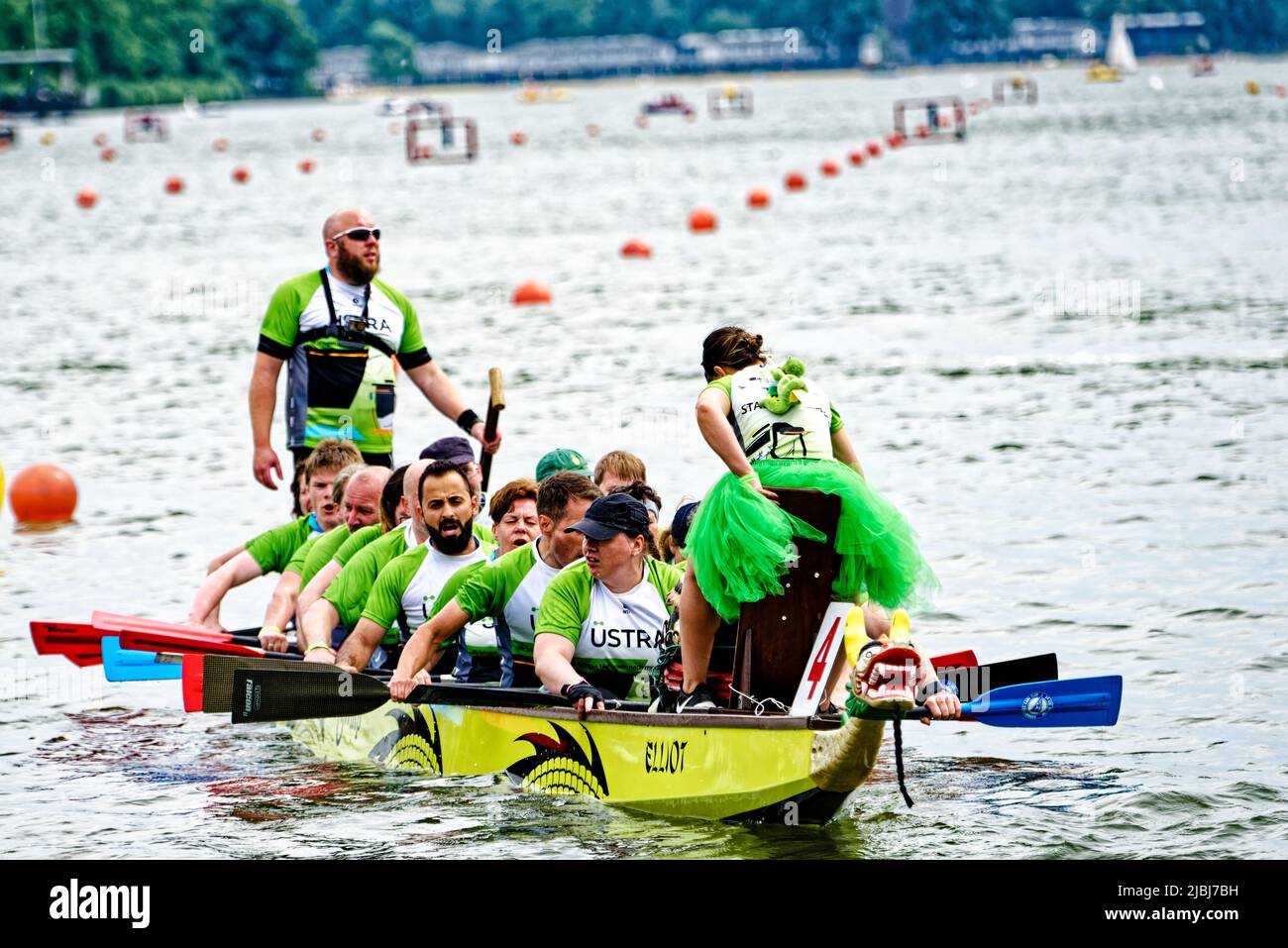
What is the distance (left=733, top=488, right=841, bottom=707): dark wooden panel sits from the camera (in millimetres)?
8617

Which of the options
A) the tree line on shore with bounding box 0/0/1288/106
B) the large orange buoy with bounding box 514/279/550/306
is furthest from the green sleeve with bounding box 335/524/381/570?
the tree line on shore with bounding box 0/0/1288/106

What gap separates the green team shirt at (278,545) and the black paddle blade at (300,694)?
1975 millimetres

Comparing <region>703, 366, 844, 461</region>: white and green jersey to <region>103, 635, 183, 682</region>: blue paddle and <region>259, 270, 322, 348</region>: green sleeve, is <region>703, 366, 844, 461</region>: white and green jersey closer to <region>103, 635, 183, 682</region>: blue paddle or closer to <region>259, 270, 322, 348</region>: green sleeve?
<region>259, 270, 322, 348</region>: green sleeve

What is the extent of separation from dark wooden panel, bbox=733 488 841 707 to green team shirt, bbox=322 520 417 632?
2.40 meters

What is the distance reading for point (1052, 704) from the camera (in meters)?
8.23

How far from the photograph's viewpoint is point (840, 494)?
28.1ft

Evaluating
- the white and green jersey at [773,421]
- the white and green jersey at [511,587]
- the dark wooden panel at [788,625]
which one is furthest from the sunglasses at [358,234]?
the dark wooden panel at [788,625]

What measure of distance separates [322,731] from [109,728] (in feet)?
5.28

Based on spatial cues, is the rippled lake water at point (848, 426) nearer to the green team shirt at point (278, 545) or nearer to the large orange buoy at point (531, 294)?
the large orange buoy at point (531, 294)

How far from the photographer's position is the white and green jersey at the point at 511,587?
9.65 m

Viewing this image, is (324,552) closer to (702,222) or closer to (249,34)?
(702,222)

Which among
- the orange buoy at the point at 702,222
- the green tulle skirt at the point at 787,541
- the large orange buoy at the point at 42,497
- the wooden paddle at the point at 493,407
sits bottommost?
the large orange buoy at the point at 42,497

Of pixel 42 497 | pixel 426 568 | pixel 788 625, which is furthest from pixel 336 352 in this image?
pixel 42 497
